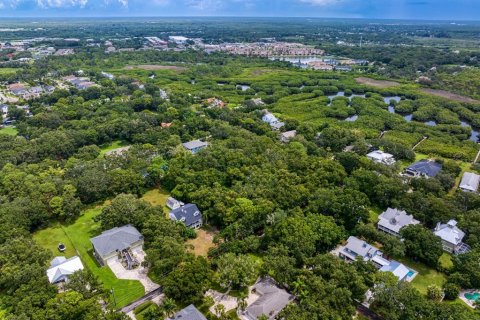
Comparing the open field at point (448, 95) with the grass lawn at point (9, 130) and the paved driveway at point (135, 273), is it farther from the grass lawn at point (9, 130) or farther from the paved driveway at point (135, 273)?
the grass lawn at point (9, 130)

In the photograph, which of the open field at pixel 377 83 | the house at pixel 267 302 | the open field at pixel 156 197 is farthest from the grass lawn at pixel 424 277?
the open field at pixel 377 83

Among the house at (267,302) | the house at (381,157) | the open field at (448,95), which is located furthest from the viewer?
the open field at (448,95)

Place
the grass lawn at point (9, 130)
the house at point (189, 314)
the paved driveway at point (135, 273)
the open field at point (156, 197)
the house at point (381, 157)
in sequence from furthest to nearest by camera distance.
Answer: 1. the grass lawn at point (9, 130)
2. the house at point (381, 157)
3. the open field at point (156, 197)
4. the paved driveway at point (135, 273)
5. the house at point (189, 314)

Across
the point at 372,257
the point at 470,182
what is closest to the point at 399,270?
the point at 372,257

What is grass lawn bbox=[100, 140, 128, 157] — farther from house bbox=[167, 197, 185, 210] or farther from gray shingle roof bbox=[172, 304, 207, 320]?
gray shingle roof bbox=[172, 304, 207, 320]

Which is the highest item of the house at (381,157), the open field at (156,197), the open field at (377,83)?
the open field at (377,83)

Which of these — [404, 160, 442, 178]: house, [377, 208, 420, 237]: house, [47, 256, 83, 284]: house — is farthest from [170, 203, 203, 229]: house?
[404, 160, 442, 178]: house

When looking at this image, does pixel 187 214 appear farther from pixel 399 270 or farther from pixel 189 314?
pixel 399 270
